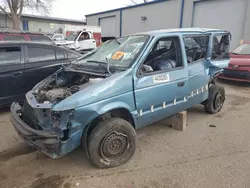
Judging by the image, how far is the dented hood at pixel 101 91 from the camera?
7.77 ft

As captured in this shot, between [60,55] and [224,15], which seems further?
[224,15]

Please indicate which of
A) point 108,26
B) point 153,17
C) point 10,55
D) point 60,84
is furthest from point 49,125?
point 108,26

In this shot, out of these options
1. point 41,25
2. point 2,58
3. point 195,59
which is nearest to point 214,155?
point 195,59

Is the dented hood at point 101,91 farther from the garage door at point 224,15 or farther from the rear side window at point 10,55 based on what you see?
the garage door at point 224,15

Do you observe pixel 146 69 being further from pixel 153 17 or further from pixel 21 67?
pixel 153 17

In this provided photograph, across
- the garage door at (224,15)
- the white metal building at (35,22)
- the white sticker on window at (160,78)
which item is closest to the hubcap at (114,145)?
the white sticker on window at (160,78)

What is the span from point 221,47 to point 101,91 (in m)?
3.40

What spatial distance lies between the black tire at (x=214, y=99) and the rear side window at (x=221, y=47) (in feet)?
2.12

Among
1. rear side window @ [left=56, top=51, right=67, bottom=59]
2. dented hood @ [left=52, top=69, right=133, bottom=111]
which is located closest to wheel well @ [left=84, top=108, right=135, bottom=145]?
dented hood @ [left=52, top=69, right=133, bottom=111]

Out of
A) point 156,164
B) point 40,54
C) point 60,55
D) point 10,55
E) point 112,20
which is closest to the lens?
point 156,164

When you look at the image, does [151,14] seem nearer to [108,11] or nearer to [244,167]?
[108,11]

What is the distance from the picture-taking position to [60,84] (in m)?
3.32

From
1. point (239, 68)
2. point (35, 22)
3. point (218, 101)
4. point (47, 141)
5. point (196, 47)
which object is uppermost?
point (35, 22)

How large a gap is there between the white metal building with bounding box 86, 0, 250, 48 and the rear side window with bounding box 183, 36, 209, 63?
888 centimetres
